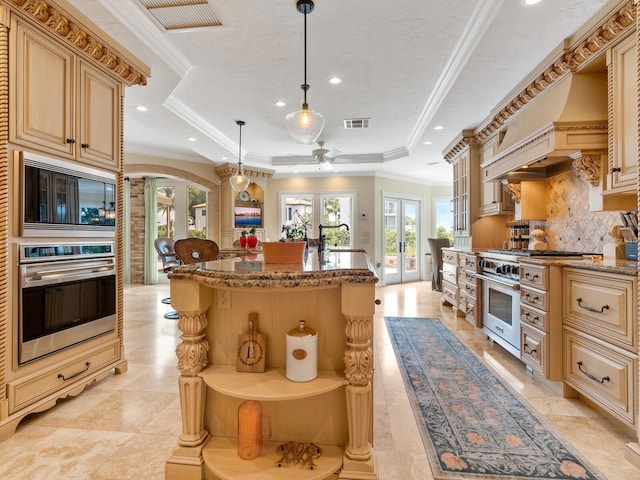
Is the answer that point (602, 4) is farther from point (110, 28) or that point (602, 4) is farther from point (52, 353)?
point (52, 353)

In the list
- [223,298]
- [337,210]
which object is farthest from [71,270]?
[337,210]

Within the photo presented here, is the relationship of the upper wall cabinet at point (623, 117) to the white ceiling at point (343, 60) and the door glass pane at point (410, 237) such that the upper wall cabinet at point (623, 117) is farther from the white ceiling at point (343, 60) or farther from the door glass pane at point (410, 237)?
the door glass pane at point (410, 237)

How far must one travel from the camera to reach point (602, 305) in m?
2.01

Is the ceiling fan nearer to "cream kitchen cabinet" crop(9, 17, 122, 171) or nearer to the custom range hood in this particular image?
the custom range hood

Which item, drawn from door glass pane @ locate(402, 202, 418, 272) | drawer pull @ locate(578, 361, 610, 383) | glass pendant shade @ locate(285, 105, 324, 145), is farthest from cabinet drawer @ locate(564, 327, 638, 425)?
door glass pane @ locate(402, 202, 418, 272)

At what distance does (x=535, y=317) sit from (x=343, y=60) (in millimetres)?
2755

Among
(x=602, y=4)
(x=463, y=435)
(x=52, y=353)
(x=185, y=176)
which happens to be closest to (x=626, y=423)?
(x=463, y=435)

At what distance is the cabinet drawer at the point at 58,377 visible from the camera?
189 cm

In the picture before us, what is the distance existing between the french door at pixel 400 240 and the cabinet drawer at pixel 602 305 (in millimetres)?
5536

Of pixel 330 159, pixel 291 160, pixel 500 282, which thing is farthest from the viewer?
pixel 291 160

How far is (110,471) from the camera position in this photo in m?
1.59

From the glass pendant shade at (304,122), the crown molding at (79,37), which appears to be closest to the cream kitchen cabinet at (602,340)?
the glass pendant shade at (304,122)

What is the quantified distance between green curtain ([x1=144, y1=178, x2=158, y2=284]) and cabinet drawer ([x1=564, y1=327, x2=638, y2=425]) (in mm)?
8017

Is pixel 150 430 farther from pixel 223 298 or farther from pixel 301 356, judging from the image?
pixel 301 356
